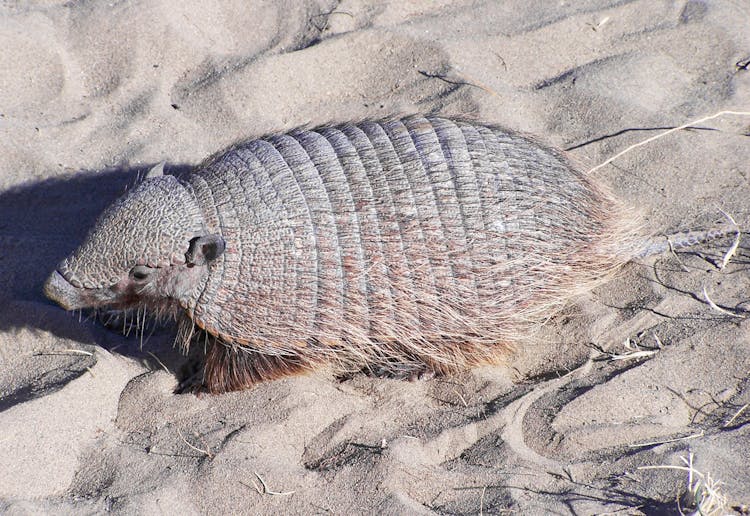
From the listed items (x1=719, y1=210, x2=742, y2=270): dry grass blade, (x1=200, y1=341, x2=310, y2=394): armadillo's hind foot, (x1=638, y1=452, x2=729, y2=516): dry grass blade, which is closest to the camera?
(x1=638, y1=452, x2=729, y2=516): dry grass blade

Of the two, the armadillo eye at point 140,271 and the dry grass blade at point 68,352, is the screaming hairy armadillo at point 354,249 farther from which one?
the dry grass blade at point 68,352

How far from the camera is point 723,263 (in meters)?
5.09

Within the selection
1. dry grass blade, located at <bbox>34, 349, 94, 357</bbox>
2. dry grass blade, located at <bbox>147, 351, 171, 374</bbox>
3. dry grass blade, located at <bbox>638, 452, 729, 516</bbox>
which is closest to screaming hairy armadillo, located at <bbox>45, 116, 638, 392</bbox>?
dry grass blade, located at <bbox>147, 351, 171, 374</bbox>

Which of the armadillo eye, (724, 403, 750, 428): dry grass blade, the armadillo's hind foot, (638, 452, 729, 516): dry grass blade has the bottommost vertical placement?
(724, 403, 750, 428): dry grass blade

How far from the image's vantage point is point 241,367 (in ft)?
14.8

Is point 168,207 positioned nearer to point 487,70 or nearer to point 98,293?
point 98,293

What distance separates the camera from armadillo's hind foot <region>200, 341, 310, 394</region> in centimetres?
452

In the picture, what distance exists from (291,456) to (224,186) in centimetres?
160

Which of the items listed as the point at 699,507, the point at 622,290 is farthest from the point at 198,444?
the point at 622,290

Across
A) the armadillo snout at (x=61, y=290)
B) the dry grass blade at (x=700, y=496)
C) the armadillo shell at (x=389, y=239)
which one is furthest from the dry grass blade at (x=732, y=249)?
the armadillo snout at (x=61, y=290)

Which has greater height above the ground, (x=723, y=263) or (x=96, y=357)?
(x=96, y=357)

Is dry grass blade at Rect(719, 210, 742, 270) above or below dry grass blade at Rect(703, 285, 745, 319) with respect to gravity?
above

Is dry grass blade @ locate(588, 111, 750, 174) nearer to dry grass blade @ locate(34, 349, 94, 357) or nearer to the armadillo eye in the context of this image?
the armadillo eye

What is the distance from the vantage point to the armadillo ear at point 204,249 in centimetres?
399
